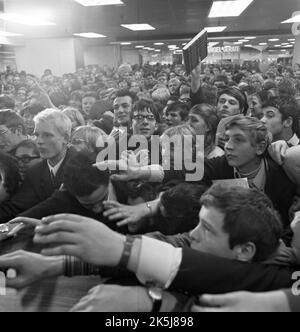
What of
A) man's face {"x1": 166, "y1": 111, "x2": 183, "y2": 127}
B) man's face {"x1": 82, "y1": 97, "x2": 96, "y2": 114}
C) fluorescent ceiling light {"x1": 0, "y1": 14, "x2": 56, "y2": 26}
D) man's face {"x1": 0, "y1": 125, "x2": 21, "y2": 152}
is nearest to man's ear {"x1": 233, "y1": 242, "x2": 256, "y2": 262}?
man's face {"x1": 0, "y1": 125, "x2": 21, "y2": 152}

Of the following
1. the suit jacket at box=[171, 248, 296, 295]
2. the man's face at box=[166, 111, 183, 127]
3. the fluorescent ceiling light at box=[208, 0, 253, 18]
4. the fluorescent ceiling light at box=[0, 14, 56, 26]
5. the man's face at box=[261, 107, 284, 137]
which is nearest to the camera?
the suit jacket at box=[171, 248, 296, 295]

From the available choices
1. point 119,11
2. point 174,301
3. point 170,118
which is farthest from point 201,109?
point 119,11

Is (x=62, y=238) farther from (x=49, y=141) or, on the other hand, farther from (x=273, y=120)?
(x=273, y=120)

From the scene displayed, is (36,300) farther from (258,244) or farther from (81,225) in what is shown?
(258,244)

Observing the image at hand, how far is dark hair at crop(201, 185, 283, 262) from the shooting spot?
59 centimetres

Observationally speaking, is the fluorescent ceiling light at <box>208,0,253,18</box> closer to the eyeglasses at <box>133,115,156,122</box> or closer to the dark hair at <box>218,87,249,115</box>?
the dark hair at <box>218,87,249,115</box>

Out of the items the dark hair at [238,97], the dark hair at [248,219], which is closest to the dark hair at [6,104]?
the dark hair at [238,97]

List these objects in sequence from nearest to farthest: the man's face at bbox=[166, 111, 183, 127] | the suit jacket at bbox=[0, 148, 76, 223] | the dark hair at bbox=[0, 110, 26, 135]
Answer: the suit jacket at bbox=[0, 148, 76, 223]
the dark hair at bbox=[0, 110, 26, 135]
the man's face at bbox=[166, 111, 183, 127]

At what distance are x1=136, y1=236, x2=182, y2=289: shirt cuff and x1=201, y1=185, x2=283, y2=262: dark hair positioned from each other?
0.37 ft

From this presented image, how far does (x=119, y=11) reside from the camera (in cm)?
411

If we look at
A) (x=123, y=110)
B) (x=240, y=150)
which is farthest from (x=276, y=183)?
(x=123, y=110)

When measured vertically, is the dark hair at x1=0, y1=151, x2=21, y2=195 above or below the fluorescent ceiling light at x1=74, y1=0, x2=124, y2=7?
below

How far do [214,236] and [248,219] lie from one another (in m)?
0.06

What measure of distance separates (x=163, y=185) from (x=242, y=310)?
1.53ft
